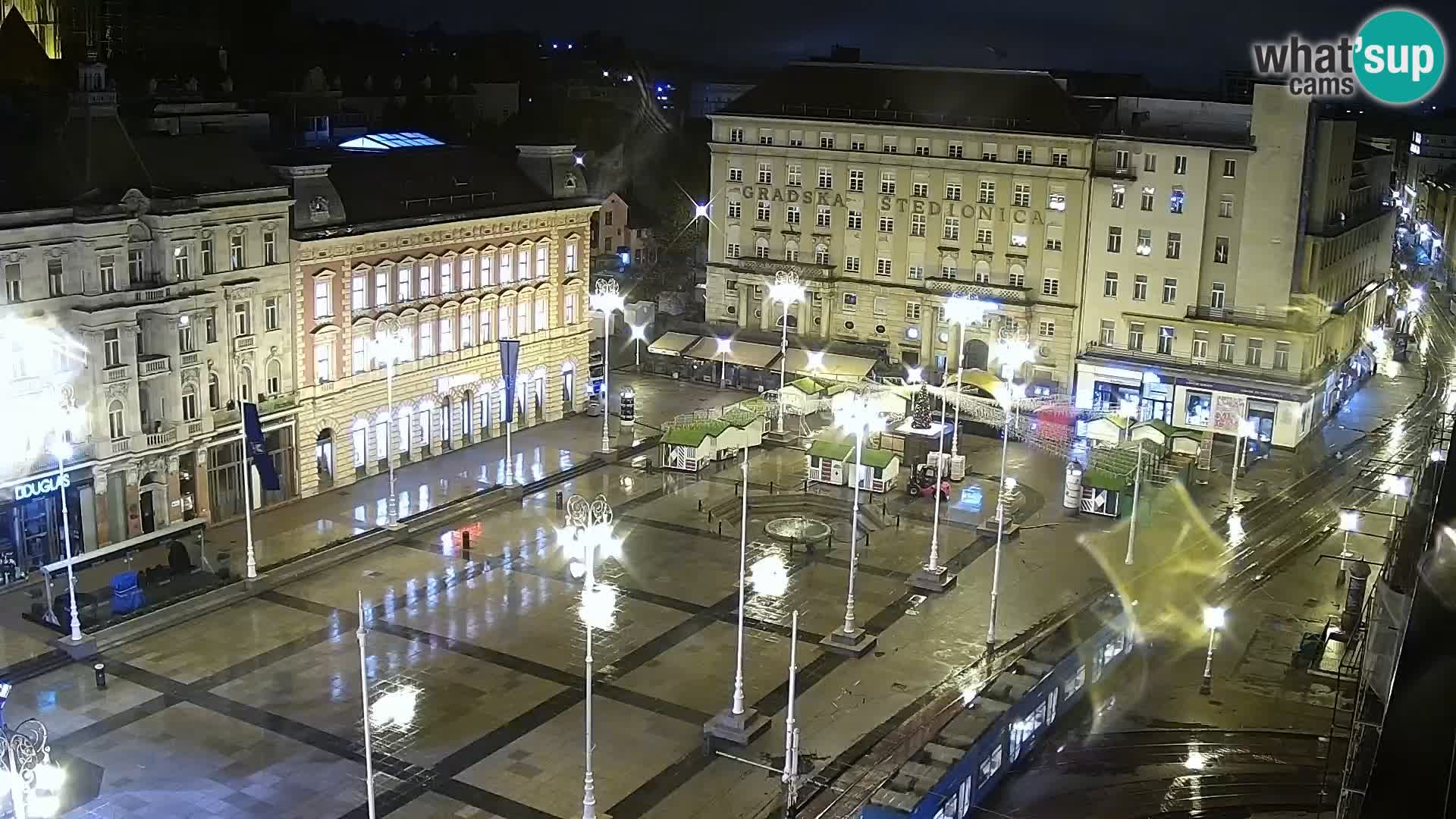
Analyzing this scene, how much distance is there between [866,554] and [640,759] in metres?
20.5

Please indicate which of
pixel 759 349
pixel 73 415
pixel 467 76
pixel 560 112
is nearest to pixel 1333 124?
pixel 759 349

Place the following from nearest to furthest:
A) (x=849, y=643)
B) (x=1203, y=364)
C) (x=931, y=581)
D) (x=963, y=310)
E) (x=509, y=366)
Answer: (x=849, y=643), (x=931, y=581), (x=509, y=366), (x=1203, y=364), (x=963, y=310)

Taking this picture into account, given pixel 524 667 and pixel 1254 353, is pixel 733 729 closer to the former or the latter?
pixel 524 667

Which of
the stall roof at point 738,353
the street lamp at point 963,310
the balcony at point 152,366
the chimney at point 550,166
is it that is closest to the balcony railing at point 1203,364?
the street lamp at point 963,310

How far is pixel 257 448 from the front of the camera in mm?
54531

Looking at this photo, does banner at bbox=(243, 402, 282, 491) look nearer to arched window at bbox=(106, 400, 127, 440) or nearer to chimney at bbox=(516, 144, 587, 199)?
arched window at bbox=(106, 400, 127, 440)

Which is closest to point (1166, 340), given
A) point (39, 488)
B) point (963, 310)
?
point (963, 310)

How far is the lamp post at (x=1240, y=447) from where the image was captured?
64.6 metres

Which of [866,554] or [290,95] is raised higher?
[290,95]

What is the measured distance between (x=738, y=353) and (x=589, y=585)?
53594mm

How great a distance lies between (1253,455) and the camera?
7219cm

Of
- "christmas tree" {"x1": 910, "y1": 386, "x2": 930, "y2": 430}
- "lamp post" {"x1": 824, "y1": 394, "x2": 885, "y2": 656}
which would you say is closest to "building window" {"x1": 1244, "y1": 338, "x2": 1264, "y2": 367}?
"christmas tree" {"x1": 910, "y1": 386, "x2": 930, "y2": 430}

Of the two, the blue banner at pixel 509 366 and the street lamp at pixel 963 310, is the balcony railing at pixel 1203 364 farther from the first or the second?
the blue banner at pixel 509 366

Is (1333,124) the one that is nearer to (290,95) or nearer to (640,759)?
(640,759)
